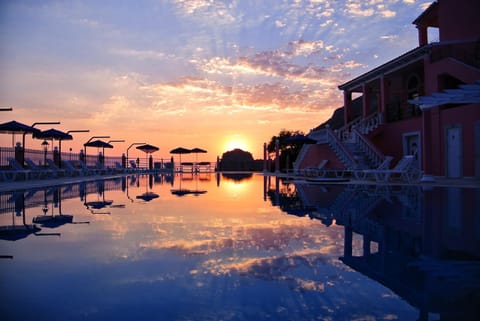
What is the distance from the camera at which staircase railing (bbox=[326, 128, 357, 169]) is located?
17198 mm

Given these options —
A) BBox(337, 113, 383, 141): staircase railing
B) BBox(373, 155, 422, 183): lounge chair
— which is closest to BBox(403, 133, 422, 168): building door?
BBox(337, 113, 383, 141): staircase railing

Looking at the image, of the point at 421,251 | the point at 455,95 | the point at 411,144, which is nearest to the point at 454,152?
the point at 411,144

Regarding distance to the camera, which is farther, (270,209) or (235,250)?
(270,209)

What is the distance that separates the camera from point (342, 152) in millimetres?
18109

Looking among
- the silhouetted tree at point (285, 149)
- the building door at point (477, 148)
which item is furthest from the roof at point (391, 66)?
the silhouetted tree at point (285, 149)

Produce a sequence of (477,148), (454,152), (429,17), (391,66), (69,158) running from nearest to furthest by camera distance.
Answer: (477,148) → (454,152) → (391,66) → (429,17) → (69,158)

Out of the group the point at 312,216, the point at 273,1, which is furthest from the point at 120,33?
the point at 312,216

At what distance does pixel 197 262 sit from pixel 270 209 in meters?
4.01

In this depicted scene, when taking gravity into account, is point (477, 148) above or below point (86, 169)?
above

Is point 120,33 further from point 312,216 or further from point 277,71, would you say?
point 312,216

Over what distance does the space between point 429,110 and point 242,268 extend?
14.6 metres

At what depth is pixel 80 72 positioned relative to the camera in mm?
17188

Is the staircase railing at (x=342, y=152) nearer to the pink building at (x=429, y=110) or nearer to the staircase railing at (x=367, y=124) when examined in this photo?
the pink building at (x=429, y=110)

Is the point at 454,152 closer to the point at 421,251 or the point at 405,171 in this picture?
the point at 405,171
